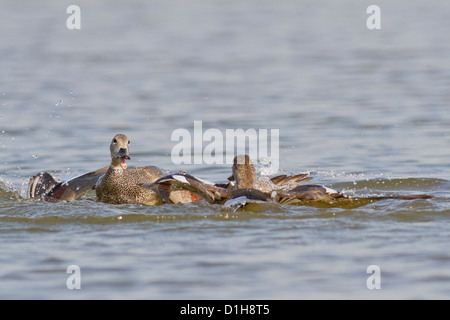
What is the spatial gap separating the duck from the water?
0.30 metres

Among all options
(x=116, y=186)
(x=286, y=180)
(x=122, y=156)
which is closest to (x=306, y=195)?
(x=286, y=180)

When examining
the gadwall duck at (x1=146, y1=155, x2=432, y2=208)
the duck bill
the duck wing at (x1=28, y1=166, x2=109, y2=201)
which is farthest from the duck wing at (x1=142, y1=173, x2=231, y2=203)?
the duck wing at (x1=28, y1=166, x2=109, y2=201)

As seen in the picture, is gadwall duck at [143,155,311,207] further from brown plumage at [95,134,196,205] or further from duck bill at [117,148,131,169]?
duck bill at [117,148,131,169]

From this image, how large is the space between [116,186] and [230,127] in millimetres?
4990

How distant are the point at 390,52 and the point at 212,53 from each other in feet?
Result: 14.6

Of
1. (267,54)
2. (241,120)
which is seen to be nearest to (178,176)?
(241,120)

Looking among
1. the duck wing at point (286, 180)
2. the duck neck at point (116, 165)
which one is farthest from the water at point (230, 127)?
the duck wing at point (286, 180)

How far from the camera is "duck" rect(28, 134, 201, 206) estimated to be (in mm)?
11492

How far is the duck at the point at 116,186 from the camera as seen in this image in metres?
11.5

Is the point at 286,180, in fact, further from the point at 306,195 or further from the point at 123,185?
the point at 123,185

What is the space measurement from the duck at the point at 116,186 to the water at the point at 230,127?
11.9 inches

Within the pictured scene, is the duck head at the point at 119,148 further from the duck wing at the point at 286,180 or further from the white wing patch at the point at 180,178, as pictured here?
the duck wing at the point at 286,180

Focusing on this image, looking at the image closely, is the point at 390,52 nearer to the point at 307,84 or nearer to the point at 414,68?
the point at 414,68

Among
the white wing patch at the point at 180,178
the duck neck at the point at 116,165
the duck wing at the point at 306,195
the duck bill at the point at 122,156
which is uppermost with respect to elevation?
the duck bill at the point at 122,156
